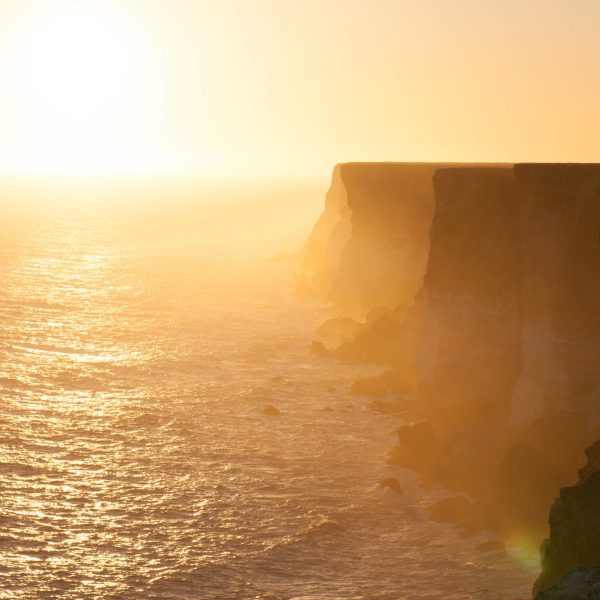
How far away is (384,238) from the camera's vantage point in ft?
238

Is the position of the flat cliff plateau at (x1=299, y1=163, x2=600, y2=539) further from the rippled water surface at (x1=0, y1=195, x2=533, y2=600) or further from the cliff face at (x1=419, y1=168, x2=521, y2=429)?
the rippled water surface at (x1=0, y1=195, x2=533, y2=600)

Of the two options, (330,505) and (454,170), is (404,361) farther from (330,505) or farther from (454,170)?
(330,505)

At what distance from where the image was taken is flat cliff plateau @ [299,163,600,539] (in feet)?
121

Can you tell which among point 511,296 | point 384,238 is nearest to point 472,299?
point 511,296

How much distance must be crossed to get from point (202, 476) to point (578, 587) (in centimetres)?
2020

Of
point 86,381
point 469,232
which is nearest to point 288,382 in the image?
point 86,381

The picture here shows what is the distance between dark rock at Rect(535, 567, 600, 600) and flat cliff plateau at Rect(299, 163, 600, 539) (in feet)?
37.8

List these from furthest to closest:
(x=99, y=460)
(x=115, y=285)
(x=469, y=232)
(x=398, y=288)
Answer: (x=115, y=285) → (x=398, y=288) → (x=469, y=232) → (x=99, y=460)

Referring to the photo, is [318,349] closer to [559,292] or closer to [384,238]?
[384,238]

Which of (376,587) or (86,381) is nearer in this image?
(376,587)

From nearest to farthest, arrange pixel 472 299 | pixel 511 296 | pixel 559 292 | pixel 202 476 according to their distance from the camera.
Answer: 1. pixel 559 292
2. pixel 202 476
3. pixel 511 296
4. pixel 472 299

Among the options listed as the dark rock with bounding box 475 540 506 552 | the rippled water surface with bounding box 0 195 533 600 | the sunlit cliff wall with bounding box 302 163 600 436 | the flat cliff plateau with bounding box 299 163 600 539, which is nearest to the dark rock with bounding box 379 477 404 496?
the rippled water surface with bounding box 0 195 533 600

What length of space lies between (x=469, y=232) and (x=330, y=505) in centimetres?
1429

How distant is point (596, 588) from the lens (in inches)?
840
